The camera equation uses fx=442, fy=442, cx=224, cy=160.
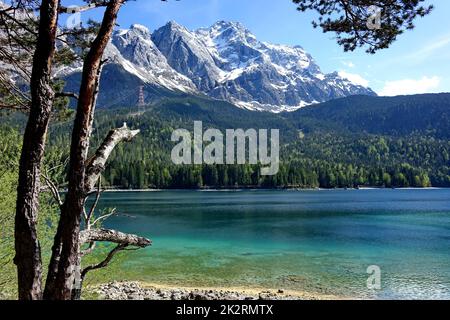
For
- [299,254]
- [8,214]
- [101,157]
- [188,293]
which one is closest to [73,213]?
[101,157]

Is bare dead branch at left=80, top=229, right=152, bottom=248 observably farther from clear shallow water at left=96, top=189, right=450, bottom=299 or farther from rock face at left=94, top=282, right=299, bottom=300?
rock face at left=94, top=282, right=299, bottom=300

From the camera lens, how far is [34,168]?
18.7 ft

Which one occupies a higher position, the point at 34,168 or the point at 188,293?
the point at 34,168

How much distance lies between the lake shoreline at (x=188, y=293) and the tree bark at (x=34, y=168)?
1897 centimetres

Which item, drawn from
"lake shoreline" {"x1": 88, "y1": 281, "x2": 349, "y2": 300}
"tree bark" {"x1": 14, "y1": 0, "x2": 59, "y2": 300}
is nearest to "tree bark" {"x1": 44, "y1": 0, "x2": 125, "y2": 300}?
"tree bark" {"x1": 14, "y1": 0, "x2": 59, "y2": 300}

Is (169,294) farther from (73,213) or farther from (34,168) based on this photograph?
(34,168)

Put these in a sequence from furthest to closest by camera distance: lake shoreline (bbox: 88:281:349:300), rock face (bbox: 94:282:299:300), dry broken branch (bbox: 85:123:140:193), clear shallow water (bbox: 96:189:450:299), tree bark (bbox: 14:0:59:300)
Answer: clear shallow water (bbox: 96:189:450:299), lake shoreline (bbox: 88:281:349:300), rock face (bbox: 94:282:299:300), dry broken branch (bbox: 85:123:140:193), tree bark (bbox: 14:0:59:300)

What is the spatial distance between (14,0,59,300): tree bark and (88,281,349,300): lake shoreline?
18974mm

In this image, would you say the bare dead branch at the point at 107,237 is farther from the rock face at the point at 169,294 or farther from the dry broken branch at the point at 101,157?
the rock face at the point at 169,294

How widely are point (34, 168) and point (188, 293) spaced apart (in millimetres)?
21834

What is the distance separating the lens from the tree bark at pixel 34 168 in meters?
5.57

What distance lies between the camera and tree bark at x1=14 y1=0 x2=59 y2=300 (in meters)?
5.57

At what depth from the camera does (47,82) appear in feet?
19.2
